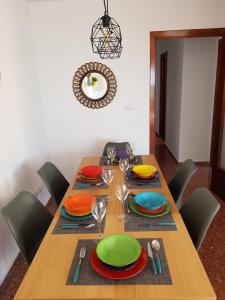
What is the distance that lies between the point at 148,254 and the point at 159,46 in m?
5.37

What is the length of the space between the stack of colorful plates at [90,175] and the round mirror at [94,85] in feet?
4.15

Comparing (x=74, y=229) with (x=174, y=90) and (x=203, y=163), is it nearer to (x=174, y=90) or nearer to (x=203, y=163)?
(x=203, y=163)

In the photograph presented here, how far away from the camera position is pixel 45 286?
90cm

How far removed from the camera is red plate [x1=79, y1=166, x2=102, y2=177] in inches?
73.6

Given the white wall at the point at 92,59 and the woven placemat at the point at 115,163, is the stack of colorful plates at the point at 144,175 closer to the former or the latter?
the woven placemat at the point at 115,163

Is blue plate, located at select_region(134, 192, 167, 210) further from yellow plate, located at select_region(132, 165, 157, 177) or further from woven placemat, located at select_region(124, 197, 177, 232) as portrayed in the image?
yellow plate, located at select_region(132, 165, 157, 177)

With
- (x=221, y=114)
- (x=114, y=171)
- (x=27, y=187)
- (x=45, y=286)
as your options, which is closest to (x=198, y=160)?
(x=221, y=114)

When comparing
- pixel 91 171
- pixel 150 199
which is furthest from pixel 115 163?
pixel 150 199

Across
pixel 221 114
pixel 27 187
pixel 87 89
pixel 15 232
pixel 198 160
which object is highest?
pixel 87 89

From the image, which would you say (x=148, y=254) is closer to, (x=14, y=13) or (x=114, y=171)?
(x=114, y=171)

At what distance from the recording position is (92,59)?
9.26 feet

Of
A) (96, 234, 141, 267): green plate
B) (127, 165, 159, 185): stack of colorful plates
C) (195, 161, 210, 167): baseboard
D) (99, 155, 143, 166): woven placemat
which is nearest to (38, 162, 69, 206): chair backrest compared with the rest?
(99, 155, 143, 166): woven placemat

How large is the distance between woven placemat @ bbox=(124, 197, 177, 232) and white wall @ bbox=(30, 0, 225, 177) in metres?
1.83

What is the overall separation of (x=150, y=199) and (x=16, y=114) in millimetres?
1595
